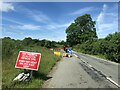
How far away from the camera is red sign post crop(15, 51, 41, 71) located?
11.7m

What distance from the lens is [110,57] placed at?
32781 mm

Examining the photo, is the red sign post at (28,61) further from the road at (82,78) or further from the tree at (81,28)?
the tree at (81,28)

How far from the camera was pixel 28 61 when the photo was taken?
1182 centimetres

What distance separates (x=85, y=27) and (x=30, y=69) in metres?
87.9

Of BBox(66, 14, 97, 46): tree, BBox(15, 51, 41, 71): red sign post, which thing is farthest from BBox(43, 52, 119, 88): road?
BBox(66, 14, 97, 46): tree

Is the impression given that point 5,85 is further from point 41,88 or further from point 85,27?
point 85,27

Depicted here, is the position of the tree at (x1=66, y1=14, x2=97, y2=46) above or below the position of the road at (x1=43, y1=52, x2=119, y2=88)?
above

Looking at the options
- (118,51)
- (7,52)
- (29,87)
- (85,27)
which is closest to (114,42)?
(118,51)

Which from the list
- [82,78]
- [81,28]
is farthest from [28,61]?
[81,28]

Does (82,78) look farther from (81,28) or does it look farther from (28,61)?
(81,28)

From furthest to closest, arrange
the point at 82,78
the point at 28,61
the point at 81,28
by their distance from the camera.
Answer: the point at 81,28 → the point at 82,78 → the point at 28,61

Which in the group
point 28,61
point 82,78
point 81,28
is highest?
point 81,28

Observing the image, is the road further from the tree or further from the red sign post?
the tree

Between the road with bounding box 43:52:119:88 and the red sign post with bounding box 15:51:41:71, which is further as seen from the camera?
the red sign post with bounding box 15:51:41:71
